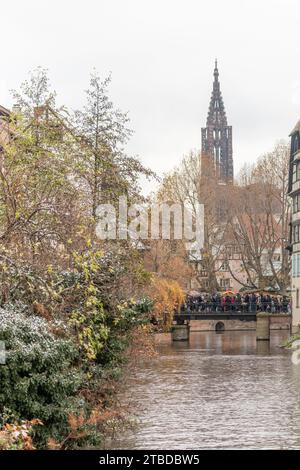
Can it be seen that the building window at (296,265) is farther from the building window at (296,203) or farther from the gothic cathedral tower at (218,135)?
the gothic cathedral tower at (218,135)

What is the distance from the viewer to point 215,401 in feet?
101

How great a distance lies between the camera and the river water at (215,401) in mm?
23203

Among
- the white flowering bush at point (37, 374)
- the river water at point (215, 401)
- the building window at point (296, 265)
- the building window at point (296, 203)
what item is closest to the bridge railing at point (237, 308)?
the building window at point (296, 265)

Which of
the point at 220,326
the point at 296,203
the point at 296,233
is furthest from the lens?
the point at 220,326

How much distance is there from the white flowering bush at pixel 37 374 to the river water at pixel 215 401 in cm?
438

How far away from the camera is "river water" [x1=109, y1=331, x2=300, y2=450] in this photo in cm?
2320

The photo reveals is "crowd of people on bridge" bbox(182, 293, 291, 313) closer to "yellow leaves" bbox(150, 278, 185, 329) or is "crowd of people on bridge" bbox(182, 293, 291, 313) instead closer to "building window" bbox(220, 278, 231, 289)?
"yellow leaves" bbox(150, 278, 185, 329)

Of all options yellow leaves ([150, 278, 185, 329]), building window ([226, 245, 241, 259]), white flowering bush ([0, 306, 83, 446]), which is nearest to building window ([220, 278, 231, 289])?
building window ([226, 245, 241, 259])

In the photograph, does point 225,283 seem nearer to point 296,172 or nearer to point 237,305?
point 237,305

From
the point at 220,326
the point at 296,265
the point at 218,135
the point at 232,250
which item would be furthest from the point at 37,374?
→ the point at 218,135

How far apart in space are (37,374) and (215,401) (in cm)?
1500

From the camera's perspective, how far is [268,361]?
151 ft

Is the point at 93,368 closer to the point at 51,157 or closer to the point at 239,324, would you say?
the point at 51,157
